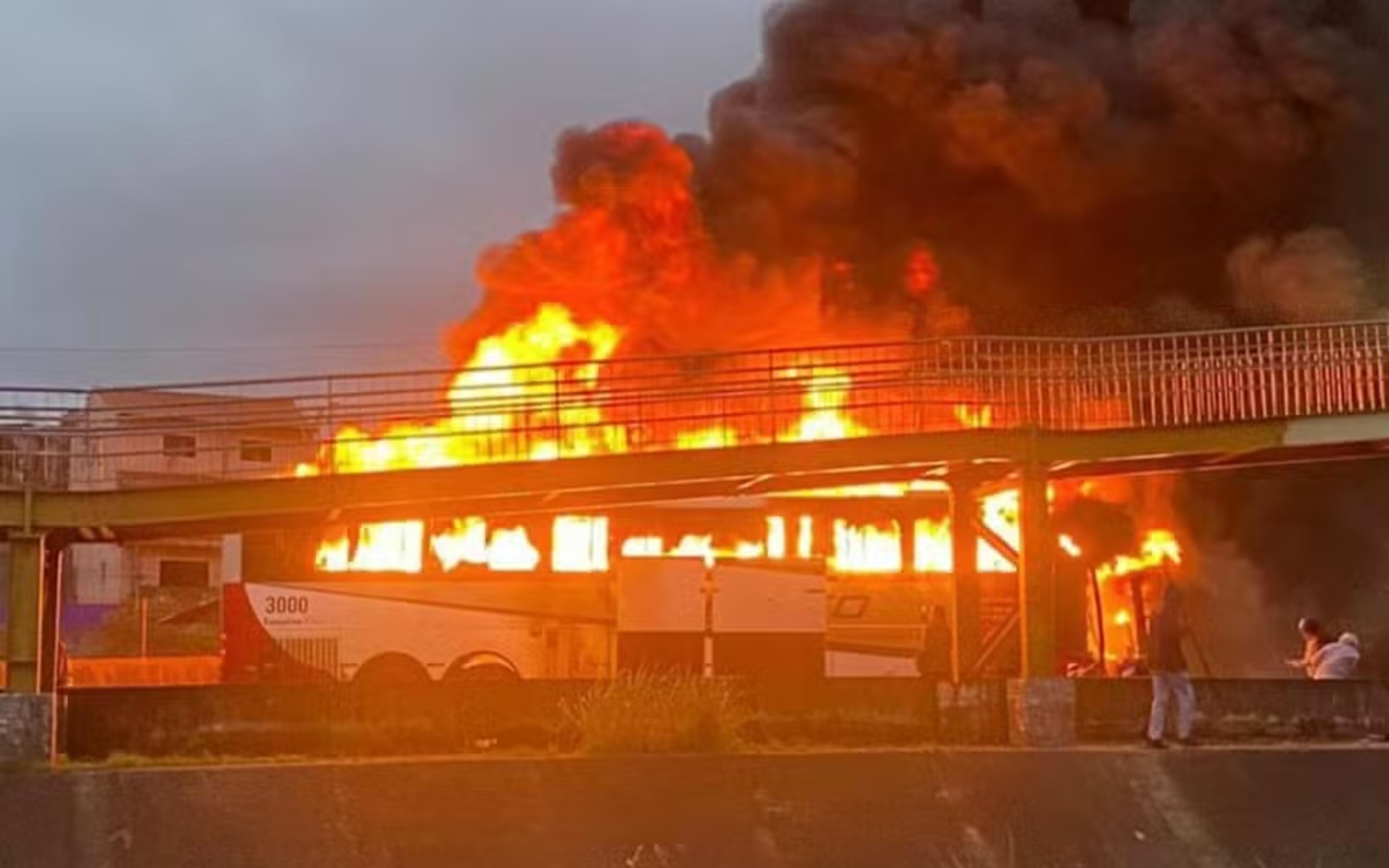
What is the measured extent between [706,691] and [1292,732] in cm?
637

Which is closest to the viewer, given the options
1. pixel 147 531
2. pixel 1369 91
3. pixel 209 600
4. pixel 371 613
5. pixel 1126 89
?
pixel 147 531

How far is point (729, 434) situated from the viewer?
1953 centimetres

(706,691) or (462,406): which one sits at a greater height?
(462,406)

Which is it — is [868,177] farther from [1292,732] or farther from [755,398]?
[1292,732]

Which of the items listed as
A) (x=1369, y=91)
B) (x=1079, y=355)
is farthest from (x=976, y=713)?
(x=1369, y=91)

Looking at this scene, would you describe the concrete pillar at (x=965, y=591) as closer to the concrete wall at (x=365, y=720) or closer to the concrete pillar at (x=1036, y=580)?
the concrete pillar at (x=1036, y=580)

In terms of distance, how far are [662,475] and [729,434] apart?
8.27 ft

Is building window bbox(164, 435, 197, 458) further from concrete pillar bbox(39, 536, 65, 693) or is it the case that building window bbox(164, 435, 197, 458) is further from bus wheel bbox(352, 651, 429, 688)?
bus wheel bbox(352, 651, 429, 688)

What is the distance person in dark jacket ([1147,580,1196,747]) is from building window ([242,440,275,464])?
31.5ft

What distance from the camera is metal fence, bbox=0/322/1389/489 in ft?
60.1

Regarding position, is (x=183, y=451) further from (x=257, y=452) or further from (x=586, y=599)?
(x=586, y=599)

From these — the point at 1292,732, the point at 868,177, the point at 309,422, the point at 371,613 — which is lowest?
the point at 1292,732

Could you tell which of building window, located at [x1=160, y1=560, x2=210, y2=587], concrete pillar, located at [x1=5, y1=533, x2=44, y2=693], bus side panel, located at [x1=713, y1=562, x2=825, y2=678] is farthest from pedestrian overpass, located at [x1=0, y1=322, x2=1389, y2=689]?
building window, located at [x1=160, y1=560, x2=210, y2=587]

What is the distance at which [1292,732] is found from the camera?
1733cm
